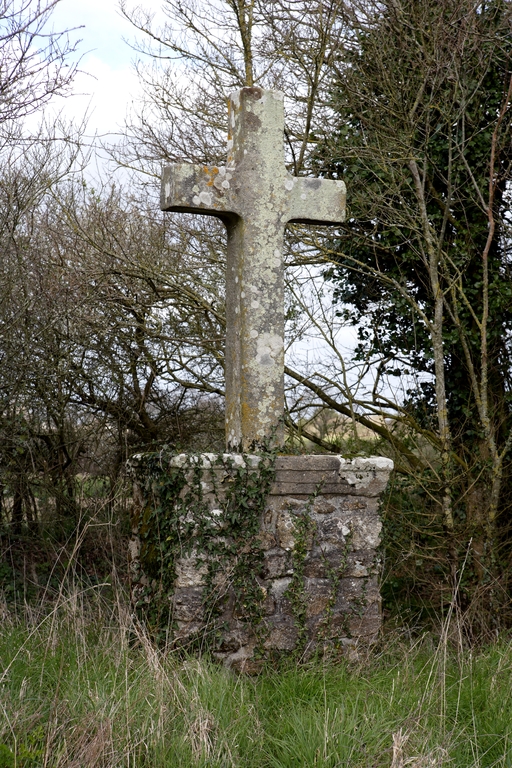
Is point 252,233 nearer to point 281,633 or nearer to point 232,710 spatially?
point 281,633

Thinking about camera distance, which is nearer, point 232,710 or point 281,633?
point 232,710

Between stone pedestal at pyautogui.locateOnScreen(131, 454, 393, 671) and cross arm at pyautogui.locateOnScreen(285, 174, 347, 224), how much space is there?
1.60 metres

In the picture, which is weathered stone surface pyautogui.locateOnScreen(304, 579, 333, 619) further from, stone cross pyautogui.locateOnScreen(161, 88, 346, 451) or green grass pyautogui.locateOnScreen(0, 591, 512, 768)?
stone cross pyautogui.locateOnScreen(161, 88, 346, 451)

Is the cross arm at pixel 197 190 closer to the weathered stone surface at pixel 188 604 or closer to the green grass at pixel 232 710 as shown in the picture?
the weathered stone surface at pixel 188 604

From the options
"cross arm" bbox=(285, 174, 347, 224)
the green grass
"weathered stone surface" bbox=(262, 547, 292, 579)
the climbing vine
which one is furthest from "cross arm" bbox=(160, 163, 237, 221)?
the green grass

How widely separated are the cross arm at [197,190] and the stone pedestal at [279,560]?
4.99 feet

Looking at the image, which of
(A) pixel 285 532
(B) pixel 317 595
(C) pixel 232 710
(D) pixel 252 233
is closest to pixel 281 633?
(B) pixel 317 595

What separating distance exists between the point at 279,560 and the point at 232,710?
1086 mm

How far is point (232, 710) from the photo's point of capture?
3.58 meters

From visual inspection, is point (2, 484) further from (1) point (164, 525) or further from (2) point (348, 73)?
(2) point (348, 73)

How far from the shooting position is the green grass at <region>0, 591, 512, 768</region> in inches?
123

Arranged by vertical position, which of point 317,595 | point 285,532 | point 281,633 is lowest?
point 281,633

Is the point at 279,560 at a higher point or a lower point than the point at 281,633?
higher

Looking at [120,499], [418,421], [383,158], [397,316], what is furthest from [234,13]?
[120,499]
